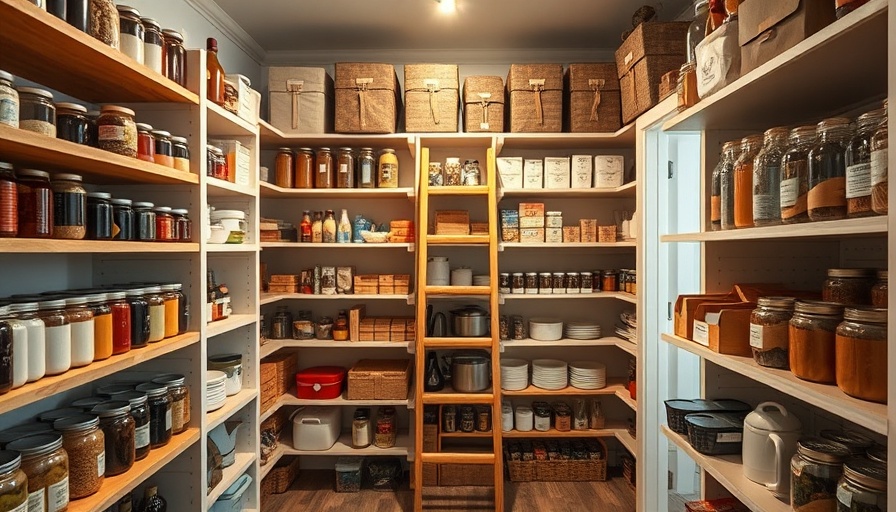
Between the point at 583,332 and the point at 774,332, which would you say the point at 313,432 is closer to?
the point at 583,332

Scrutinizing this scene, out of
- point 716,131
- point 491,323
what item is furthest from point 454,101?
point 716,131

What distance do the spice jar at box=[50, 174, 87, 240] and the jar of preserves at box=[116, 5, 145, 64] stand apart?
0.46 m

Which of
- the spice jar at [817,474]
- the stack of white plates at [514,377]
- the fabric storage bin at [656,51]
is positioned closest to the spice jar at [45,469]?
the spice jar at [817,474]

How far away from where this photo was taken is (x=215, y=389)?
2014mm

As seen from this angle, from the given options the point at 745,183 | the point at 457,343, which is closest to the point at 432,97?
the point at 457,343

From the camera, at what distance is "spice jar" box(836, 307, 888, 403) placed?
0.84 metres

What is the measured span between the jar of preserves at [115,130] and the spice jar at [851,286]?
1.85m

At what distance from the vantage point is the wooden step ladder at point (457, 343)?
8.27ft

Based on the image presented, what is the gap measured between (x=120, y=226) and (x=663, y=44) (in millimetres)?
2446

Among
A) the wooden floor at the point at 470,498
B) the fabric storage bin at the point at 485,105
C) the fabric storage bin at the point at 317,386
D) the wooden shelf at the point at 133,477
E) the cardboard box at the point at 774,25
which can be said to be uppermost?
the fabric storage bin at the point at 485,105

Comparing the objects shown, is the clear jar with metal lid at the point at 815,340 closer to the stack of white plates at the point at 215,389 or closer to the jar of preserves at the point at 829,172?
the jar of preserves at the point at 829,172

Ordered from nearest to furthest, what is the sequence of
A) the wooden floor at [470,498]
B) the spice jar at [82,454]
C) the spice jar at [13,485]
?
the spice jar at [13,485] → the spice jar at [82,454] → the wooden floor at [470,498]

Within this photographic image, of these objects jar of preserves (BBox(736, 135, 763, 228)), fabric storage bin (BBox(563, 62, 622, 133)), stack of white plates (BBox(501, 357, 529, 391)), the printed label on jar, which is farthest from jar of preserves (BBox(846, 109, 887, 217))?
stack of white plates (BBox(501, 357, 529, 391))

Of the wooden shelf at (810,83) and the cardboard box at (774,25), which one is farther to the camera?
the cardboard box at (774,25)
